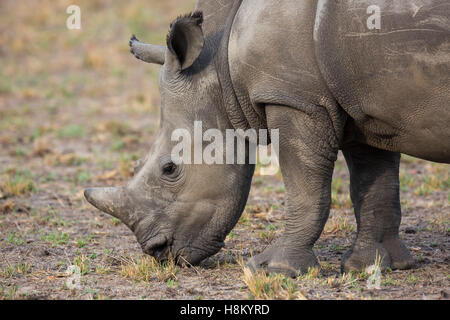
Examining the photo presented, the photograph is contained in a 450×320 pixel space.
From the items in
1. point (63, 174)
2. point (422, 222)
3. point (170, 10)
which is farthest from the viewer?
point (170, 10)

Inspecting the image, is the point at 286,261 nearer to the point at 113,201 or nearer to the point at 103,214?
the point at 113,201

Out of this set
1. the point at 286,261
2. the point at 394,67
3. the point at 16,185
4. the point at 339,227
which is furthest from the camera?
the point at 16,185

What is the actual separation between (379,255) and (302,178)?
3.10ft

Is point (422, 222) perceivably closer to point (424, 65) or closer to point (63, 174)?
point (424, 65)

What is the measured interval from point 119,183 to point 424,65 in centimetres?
488

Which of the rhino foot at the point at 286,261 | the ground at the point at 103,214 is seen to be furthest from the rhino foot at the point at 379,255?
the rhino foot at the point at 286,261

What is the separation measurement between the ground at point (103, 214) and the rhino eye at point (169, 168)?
67cm

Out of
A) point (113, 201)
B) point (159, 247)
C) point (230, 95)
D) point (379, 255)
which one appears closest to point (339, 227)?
point (379, 255)

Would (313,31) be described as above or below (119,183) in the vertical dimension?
above

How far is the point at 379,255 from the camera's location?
5.28 m

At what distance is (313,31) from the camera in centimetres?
450

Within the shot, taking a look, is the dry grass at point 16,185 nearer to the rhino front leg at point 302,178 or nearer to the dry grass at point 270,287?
the rhino front leg at point 302,178

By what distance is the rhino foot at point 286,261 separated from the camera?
4.93m
